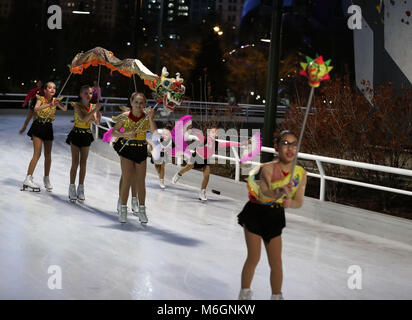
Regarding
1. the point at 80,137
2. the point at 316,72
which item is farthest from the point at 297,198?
the point at 80,137

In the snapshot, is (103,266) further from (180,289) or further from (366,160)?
(366,160)

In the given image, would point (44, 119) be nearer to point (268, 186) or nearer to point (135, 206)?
point (135, 206)

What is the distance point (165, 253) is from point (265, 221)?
10.2 ft

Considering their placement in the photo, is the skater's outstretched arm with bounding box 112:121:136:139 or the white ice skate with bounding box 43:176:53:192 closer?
the skater's outstretched arm with bounding box 112:121:136:139

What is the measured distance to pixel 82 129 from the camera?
492 inches

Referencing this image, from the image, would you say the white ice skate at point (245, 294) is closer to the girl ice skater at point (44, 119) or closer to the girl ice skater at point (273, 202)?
the girl ice skater at point (273, 202)

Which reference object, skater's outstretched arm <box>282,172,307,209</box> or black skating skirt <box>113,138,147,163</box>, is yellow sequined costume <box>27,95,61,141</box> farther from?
skater's outstretched arm <box>282,172,307,209</box>

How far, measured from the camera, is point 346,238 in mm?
10961

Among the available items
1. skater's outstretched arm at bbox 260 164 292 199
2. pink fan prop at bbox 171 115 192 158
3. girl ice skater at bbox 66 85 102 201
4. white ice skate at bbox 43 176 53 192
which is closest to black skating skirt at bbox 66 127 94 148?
girl ice skater at bbox 66 85 102 201

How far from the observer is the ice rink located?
761cm

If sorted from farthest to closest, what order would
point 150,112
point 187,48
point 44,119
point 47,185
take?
point 187,48
point 47,185
point 44,119
point 150,112

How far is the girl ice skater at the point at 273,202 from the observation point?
247 inches

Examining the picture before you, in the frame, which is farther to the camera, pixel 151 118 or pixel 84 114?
pixel 84 114

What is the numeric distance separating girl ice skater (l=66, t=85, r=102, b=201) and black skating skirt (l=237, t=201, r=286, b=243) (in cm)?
613
